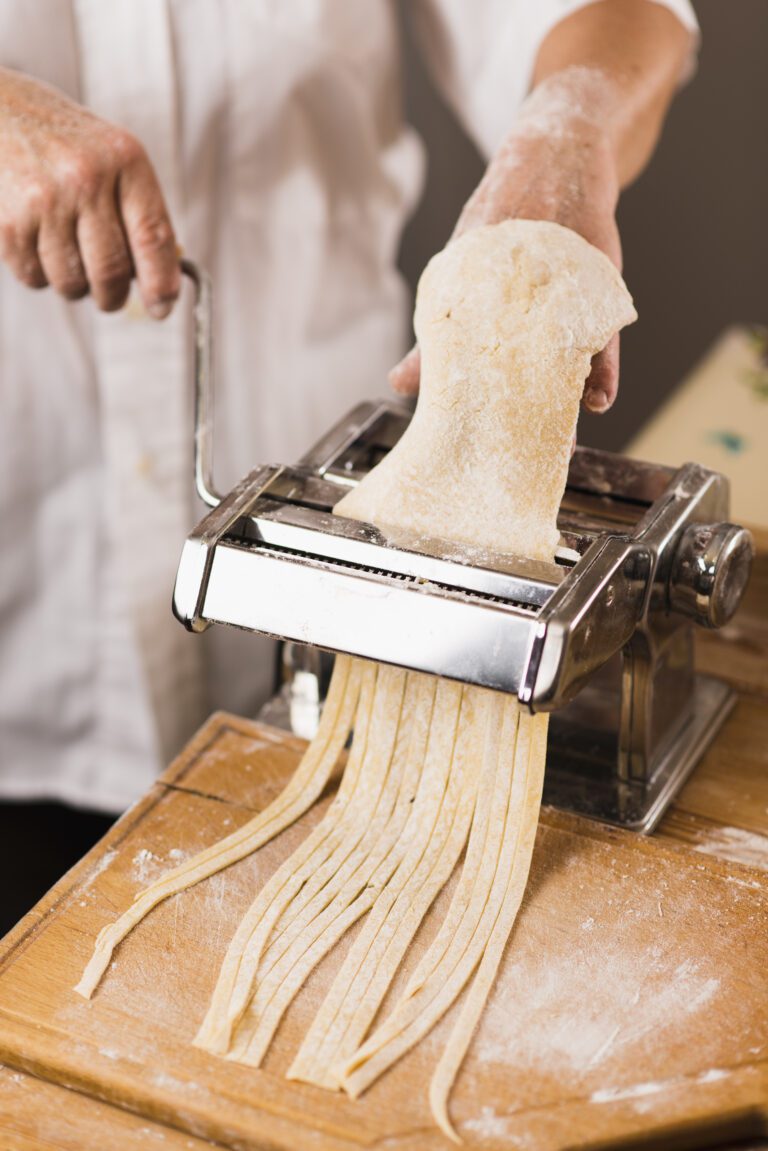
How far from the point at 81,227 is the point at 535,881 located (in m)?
0.67

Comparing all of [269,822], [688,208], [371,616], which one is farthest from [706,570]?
[688,208]

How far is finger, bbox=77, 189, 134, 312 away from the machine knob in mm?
549

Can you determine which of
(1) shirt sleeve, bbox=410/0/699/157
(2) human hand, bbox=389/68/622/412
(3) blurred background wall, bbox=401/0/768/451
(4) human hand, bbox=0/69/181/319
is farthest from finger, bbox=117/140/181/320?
(3) blurred background wall, bbox=401/0/768/451

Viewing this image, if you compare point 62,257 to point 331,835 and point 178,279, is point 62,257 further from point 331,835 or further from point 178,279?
point 331,835

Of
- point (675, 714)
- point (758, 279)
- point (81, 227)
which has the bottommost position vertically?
point (758, 279)

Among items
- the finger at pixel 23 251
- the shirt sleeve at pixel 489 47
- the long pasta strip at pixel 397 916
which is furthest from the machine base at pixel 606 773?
the shirt sleeve at pixel 489 47

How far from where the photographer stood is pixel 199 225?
152cm

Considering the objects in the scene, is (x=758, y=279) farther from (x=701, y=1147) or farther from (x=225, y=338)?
(x=701, y=1147)

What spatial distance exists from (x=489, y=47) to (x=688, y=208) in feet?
4.39

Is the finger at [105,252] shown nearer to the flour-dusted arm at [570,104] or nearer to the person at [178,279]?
the person at [178,279]

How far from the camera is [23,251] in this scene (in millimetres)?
1109

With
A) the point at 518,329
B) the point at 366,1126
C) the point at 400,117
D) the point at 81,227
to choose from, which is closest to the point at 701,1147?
the point at 366,1126

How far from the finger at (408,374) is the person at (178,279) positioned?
0.28 m

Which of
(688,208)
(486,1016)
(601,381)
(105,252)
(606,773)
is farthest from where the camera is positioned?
(688,208)
